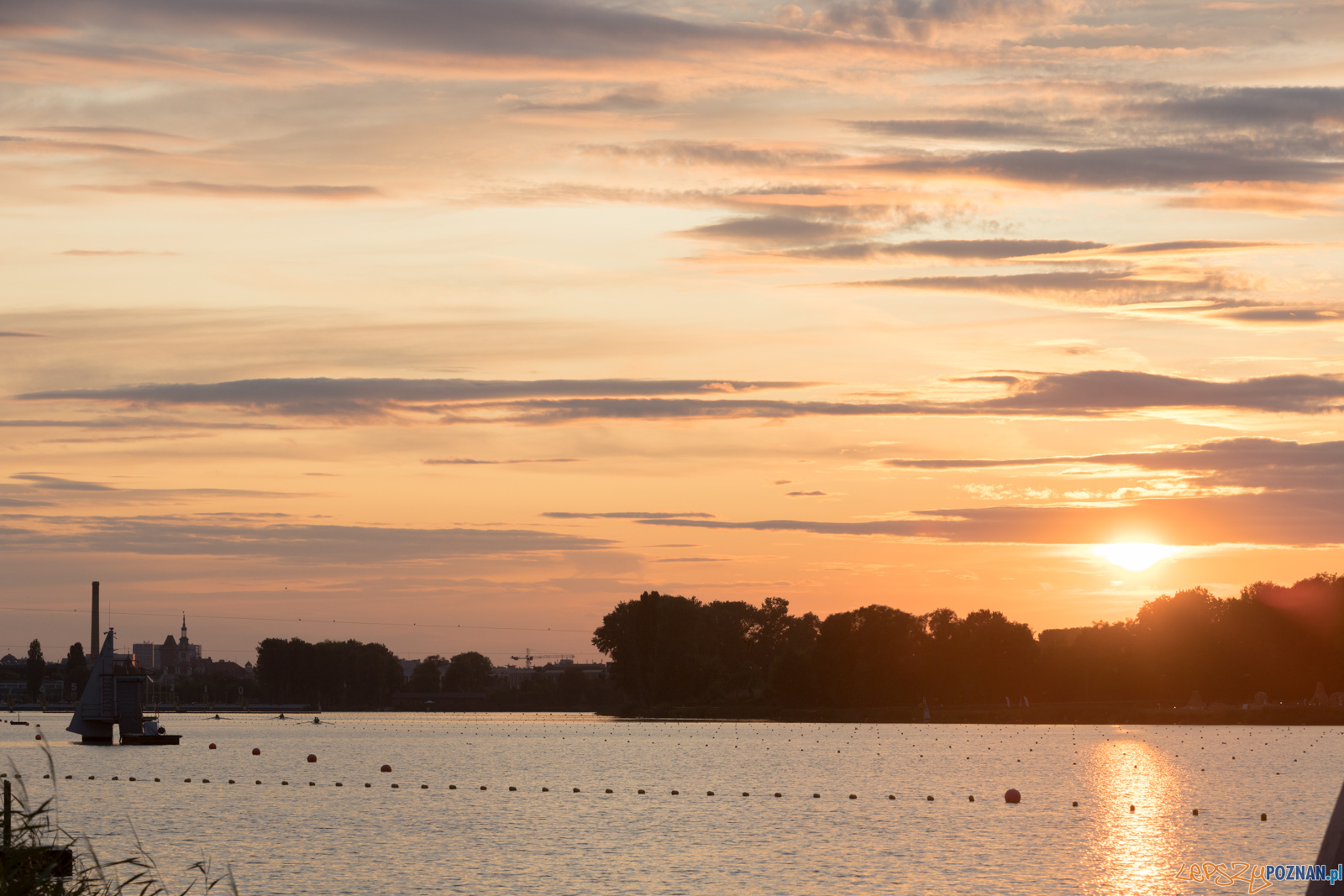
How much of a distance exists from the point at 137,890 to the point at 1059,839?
5001 cm

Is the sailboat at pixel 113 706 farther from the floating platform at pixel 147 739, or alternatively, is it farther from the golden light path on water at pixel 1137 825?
the golden light path on water at pixel 1137 825

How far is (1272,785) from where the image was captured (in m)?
119

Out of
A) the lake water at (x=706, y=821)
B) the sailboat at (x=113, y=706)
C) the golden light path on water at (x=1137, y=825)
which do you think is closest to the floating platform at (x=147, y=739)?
the sailboat at (x=113, y=706)

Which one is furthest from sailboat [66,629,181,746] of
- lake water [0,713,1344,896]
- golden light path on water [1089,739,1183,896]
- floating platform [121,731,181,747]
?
golden light path on water [1089,739,1183,896]

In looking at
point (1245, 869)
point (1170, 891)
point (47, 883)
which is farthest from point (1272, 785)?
point (47, 883)

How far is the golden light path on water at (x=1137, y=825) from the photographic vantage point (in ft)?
210

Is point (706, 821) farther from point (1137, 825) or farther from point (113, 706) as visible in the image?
point (113, 706)

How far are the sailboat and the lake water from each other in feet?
9.20

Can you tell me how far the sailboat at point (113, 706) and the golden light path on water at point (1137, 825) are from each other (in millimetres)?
95999

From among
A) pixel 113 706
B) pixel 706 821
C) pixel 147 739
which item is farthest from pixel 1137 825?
pixel 113 706

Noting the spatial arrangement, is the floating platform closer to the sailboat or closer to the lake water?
the sailboat

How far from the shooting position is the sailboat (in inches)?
6024

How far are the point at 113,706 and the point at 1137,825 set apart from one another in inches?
4421

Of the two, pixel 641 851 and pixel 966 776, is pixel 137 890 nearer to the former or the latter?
pixel 641 851
